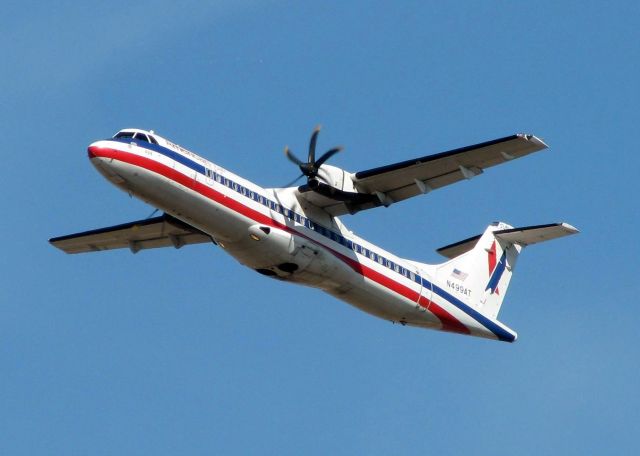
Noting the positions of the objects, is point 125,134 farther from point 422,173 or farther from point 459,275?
point 459,275

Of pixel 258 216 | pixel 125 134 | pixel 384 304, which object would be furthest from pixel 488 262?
pixel 125 134

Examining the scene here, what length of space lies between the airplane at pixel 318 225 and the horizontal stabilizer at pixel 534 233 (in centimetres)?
5

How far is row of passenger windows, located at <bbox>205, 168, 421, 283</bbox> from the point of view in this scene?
27.9m

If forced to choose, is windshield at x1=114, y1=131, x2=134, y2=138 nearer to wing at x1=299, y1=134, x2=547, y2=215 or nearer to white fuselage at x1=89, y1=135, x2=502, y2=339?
white fuselage at x1=89, y1=135, x2=502, y2=339

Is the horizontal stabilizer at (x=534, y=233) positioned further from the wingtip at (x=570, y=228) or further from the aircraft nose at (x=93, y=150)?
the aircraft nose at (x=93, y=150)

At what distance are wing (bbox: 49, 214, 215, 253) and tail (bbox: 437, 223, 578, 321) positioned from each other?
6752 millimetres

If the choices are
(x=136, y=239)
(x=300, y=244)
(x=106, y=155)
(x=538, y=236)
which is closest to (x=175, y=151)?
(x=106, y=155)

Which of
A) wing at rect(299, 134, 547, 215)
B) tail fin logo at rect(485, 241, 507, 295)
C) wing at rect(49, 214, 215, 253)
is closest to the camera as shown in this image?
wing at rect(299, 134, 547, 215)

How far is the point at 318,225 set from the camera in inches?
1161

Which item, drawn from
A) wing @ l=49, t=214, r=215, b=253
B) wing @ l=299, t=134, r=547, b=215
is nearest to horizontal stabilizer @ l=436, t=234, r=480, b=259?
wing @ l=299, t=134, r=547, b=215

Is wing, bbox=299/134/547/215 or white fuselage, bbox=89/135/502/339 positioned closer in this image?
white fuselage, bbox=89/135/502/339

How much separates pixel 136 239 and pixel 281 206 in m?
5.63

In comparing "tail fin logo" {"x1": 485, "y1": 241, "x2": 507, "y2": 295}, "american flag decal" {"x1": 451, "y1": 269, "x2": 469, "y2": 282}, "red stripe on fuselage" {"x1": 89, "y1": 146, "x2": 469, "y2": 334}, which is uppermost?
"tail fin logo" {"x1": 485, "y1": 241, "x2": 507, "y2": 295}

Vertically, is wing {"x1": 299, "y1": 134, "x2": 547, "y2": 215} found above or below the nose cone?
above
